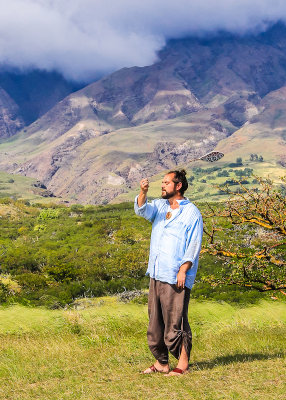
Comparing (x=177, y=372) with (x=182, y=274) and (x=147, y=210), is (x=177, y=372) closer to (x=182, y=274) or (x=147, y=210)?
(x=182, y=274)

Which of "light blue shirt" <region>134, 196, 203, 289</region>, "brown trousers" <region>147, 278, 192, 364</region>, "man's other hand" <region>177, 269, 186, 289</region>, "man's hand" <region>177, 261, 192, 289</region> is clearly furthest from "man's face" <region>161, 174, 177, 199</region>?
"brown trousers" <region>147, 278, 192, 364</region>

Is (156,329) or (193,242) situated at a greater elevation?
(193,242)

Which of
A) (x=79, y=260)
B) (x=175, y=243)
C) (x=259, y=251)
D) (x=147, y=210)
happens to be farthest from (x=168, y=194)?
(x=79, y=260)

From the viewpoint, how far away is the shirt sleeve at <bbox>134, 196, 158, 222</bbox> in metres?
7.51

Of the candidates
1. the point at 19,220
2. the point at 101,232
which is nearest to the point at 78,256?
the point at 101,232

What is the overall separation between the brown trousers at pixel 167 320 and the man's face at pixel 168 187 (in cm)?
145

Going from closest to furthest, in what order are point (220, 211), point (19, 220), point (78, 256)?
point (220, 211), point (78, 256), point (19, 220)

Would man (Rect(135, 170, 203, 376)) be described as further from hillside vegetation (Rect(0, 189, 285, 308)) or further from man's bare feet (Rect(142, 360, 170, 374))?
hillside vegetation (Rect(0, 189, 285, 308))

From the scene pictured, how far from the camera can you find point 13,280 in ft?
152

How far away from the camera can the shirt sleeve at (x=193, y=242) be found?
725 cm

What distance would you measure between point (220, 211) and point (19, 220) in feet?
324

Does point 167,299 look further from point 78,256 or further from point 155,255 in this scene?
point 78,256

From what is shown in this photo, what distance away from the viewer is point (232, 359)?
809 centimetres

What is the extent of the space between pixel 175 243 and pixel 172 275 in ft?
1.71
